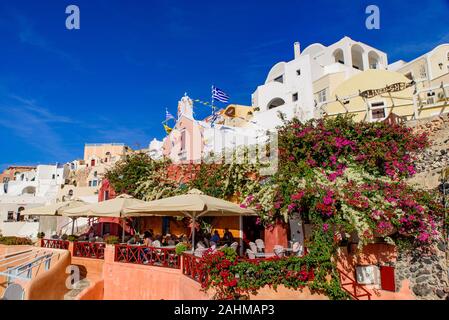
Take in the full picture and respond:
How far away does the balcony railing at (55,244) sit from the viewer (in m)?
15.8

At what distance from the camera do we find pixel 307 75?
2917 cm

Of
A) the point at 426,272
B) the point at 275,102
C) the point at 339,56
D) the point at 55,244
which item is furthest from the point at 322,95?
the point at 55,244

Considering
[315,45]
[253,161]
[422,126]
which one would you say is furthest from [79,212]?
[315,45]

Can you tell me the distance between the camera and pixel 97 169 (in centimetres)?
4959

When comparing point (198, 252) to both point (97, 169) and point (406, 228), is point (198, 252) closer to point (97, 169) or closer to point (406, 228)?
point (406, 228)

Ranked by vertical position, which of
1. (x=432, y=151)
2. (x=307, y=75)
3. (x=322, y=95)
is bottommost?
(x=432, y=151)

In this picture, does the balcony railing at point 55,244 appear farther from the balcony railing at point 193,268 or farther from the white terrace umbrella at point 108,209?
the balcony railing at point 193,268

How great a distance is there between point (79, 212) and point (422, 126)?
1660 centimetres

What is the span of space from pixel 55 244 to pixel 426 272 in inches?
645

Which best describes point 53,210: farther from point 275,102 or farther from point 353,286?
point 275,102

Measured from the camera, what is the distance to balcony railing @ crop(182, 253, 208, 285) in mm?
9562

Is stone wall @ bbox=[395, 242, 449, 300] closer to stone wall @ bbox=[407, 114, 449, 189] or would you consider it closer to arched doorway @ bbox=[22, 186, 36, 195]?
stone wall @ bbox=[407, 114, 449, 189]

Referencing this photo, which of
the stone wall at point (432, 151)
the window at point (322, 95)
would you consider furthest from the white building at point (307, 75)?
the stone wall at point (432, 151)

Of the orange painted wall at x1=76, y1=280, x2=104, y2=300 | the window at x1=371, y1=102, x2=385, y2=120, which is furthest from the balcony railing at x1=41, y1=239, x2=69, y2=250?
the window at x1=371, y1=102, x2=385, y2=120
